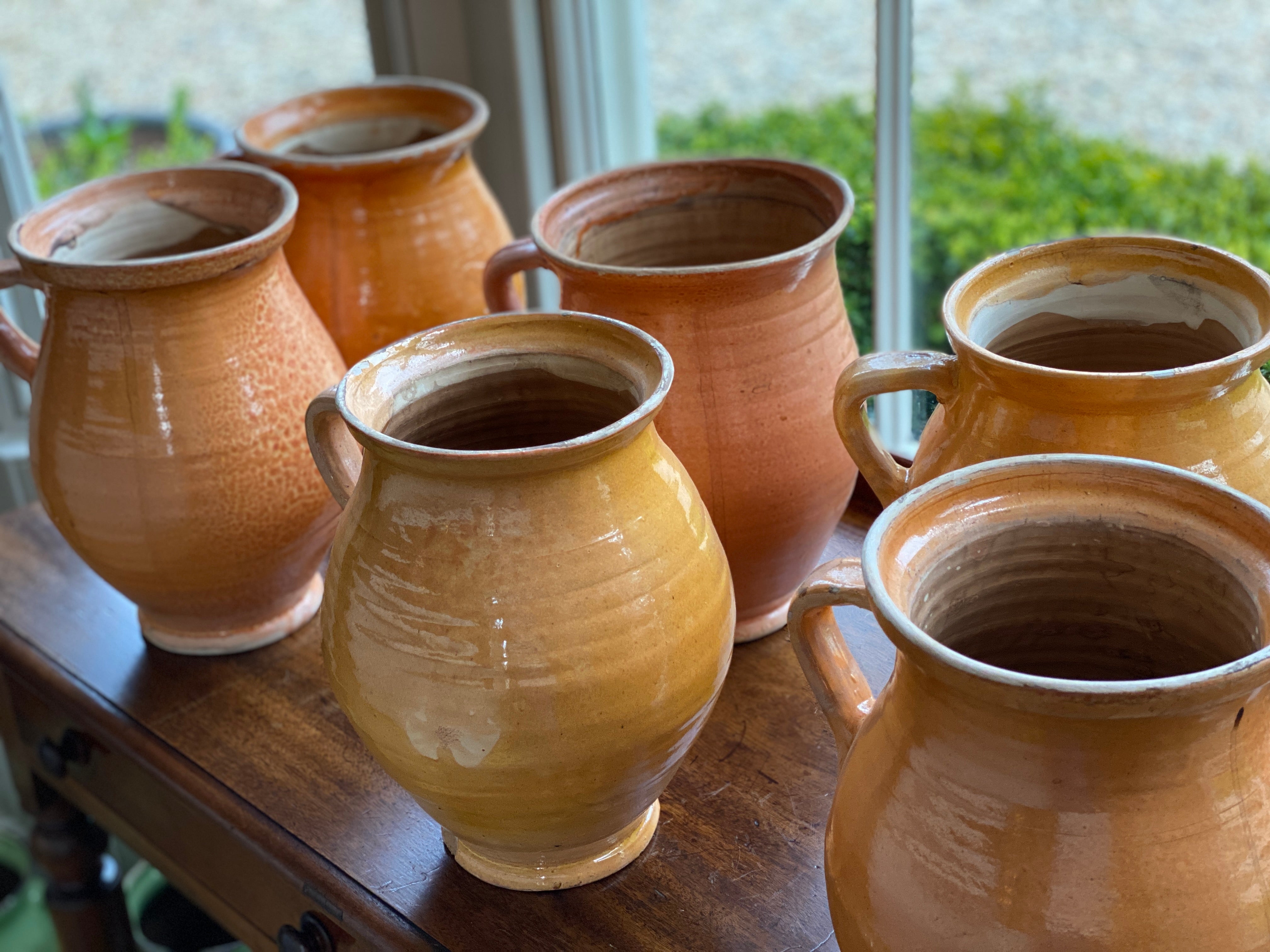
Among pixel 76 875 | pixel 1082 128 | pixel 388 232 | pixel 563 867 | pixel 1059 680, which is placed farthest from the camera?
pixel 1082 128

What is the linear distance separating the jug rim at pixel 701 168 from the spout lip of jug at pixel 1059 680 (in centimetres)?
23

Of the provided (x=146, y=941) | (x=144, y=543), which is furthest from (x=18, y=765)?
(x=146, y=941)

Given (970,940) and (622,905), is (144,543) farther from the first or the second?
(970,940)

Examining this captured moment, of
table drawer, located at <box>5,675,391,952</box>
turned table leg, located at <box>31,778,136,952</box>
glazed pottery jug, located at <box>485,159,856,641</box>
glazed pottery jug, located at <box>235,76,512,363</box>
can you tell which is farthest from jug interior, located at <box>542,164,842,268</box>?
turned table leg, located at <box>31,778,136,952</box>

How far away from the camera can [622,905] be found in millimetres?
601

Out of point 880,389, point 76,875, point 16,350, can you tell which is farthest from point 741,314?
point 76,875

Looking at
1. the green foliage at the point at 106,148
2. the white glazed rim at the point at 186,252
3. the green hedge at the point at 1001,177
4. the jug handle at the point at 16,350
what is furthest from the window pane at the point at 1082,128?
the green foliage at the point at 106,148

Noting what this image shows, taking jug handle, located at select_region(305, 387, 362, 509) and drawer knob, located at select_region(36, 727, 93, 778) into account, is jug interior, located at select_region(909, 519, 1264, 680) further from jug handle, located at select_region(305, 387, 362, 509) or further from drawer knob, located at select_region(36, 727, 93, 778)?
drawer knob, located at select_region(36, 727, 93, 778)

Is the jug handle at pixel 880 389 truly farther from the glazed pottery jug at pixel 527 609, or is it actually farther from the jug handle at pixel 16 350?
the jug handle at pixel 16 350

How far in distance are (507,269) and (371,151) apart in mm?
294

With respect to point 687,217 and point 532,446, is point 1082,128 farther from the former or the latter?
point 532,446

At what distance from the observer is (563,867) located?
61 centimetres

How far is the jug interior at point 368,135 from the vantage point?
954 millimetres

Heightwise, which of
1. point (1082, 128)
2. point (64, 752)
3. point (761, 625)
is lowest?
point (64, 752)
